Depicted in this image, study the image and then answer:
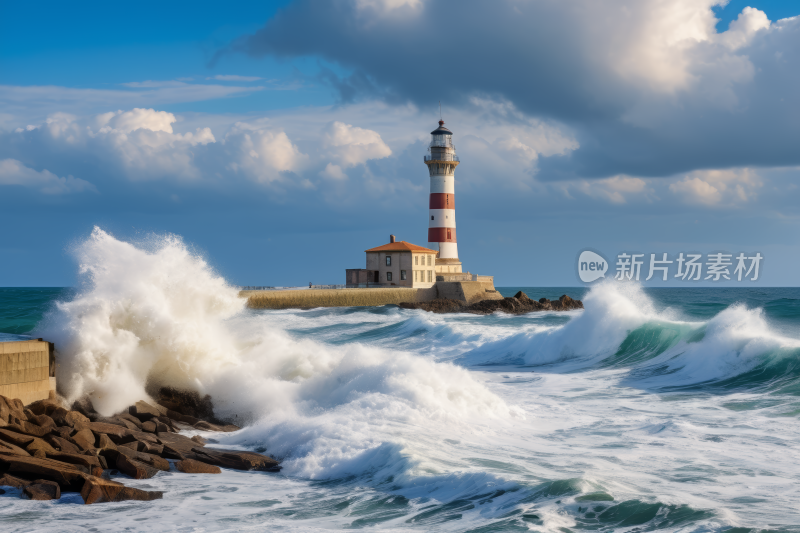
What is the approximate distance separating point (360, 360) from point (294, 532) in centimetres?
565

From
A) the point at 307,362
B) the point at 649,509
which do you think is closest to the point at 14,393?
the point at 307,362

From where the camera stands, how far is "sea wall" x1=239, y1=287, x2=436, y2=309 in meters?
30.5

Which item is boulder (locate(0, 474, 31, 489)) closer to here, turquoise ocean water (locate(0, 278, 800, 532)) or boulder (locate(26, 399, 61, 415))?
turquoise ocean water (locate(0, 278, 800, 532))

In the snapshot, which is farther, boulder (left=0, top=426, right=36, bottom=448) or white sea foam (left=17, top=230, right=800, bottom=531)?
boulder (left=0, top=426, right=36, bottom=448)

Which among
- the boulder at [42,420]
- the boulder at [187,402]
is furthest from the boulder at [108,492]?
the boulder at [187,402]

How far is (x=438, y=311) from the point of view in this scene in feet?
109

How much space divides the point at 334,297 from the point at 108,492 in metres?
27.1

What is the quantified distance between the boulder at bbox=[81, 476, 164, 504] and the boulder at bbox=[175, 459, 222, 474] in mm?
848

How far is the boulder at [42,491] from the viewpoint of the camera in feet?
18.1

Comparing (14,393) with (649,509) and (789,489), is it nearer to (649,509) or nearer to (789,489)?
(649,509)

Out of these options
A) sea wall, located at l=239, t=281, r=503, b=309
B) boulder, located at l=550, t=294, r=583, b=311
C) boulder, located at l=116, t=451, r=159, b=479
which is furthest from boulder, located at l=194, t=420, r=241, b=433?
boulder, located at l=550, t=294, r=583, b=311

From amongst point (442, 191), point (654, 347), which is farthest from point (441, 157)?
point (654, 347)

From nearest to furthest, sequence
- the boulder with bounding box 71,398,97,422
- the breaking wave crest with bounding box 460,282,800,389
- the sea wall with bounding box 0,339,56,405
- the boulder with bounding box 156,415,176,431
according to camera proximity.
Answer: the sea wall with bounding box 0,339,56,405 < the boulder with bounding box 156,415,176,431 < the boulder with bounding box 71,398,97,422 < the breaking wave crest with bounding box 460,282,800,389

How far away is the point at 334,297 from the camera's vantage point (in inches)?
1286
